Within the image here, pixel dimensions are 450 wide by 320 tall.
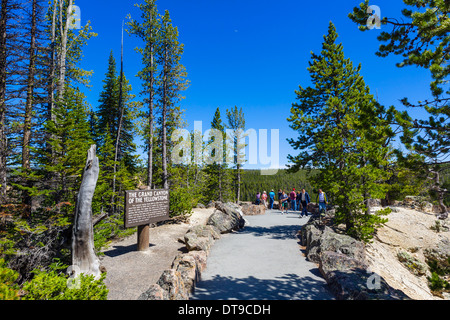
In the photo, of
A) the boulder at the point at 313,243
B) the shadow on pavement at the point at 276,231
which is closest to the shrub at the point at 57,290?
the boulder at the point at 313,243

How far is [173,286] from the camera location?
4484mm

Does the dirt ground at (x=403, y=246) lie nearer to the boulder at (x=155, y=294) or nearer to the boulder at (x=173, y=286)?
the boulder at (x=173, y=286)

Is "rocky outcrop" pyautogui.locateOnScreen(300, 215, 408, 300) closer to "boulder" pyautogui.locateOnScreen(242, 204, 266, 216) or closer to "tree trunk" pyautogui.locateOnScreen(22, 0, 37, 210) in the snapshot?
"boulder" pyautogui.locateOnScreen(242, 204, 266, 216)

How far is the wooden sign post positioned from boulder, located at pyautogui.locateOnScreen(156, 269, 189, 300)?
3.89 meters

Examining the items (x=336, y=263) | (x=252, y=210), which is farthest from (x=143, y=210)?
(x=252, y=210)

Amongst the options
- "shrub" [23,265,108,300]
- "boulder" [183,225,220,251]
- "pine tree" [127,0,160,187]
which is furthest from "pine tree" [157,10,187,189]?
"shrub" [23,265,108,300]

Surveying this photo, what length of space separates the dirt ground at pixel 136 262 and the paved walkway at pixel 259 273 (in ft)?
5.02

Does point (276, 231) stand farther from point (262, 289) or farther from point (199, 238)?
point (262, 289)

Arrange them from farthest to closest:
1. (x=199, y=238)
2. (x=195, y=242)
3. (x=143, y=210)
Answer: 1. (x=199, y=238)
2. (x=143, y=210)
3. (x=195, y=242)

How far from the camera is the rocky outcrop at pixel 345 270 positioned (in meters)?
4.52

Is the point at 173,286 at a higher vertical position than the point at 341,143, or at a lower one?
lower

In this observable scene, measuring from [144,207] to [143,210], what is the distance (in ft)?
0.41

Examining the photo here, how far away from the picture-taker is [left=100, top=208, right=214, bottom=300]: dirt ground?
218 inches
